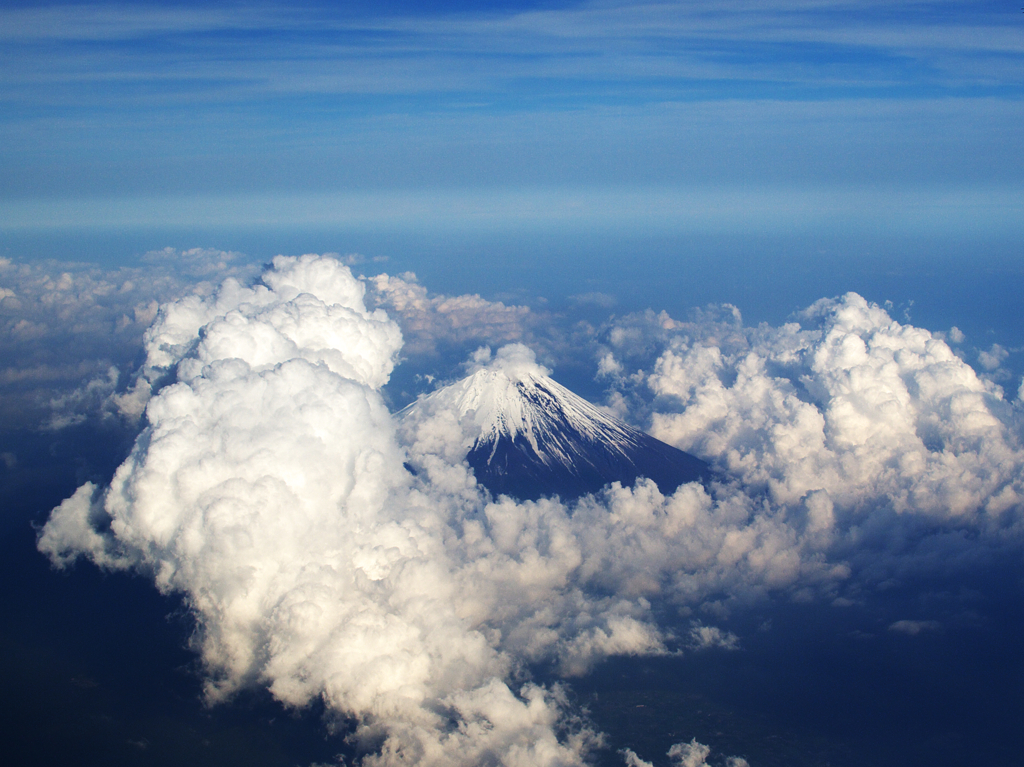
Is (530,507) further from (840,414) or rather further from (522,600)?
(840,414)

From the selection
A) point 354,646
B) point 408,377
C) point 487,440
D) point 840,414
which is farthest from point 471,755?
point 408,377

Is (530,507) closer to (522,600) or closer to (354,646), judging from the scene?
(522,600)

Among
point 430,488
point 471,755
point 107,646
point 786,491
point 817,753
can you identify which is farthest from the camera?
point 786,491

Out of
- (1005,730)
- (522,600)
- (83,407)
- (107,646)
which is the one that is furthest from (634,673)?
(83,407)

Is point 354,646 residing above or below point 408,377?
below

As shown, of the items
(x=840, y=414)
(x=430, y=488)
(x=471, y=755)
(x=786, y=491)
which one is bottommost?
(x=471, y=755)

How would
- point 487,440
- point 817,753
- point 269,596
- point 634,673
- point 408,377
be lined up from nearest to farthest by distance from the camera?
point 269,596, point 817,753, point 634,673, point 487,440, point 408,377

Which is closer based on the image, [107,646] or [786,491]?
[107,646]
